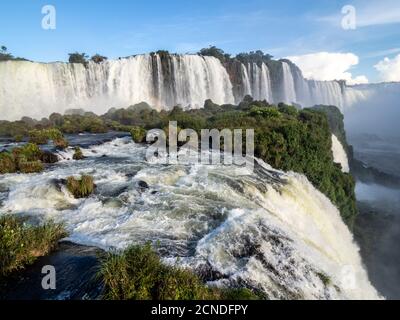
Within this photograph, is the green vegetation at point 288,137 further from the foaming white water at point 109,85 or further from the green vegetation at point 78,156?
the foaming white water at point 109,85

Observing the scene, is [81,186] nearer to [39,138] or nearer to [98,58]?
[39,138]

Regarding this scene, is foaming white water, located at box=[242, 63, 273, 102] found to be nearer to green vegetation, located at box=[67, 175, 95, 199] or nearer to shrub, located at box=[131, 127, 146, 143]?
shrub, located at box=[131, 127, 146, 143]

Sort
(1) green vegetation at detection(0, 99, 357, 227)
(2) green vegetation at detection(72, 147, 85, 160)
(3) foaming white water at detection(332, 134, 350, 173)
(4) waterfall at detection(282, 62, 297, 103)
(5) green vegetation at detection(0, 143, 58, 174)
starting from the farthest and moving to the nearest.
→ (4) waterfall at detection(282, 62, 297, 103) → (3) foaming white water at detection(332, 134, 350, 173) → (1) green vegetation at detection(0, 99, 357, 227) → (2) green vegetation at detection(72, 147, 85, 160) → (5) green vegetation at detection(0, 143, 58, 174)

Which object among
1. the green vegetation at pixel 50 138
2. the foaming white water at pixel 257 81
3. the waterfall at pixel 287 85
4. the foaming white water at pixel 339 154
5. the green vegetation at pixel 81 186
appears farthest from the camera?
the waterfall at pixel 287 85

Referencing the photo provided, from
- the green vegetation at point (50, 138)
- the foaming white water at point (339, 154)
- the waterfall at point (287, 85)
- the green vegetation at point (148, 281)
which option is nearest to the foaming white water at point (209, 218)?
the green vegetation at point (148, 281)

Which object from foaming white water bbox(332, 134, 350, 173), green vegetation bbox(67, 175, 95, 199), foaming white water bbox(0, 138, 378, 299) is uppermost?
green vegetation bbox(67, 175, 95, 199)

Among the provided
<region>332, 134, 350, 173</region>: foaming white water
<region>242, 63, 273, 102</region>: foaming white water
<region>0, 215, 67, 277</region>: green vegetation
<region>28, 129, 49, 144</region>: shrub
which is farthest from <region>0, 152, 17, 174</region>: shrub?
<region>242, 63, 273, 102</region>: foaming white water
